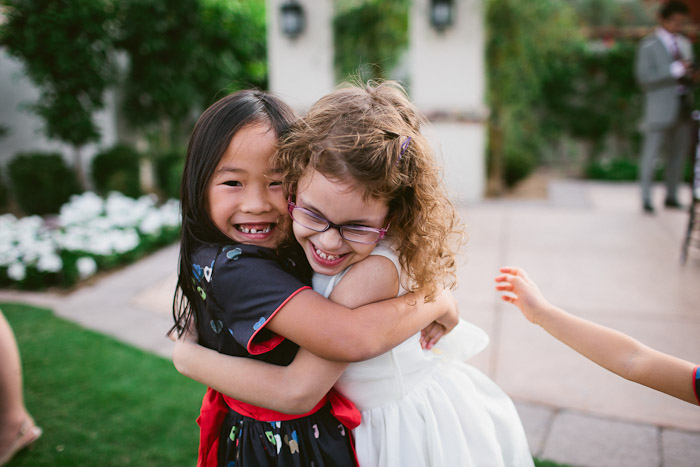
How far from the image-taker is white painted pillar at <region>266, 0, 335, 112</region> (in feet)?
24.5

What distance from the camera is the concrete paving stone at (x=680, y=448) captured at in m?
1.79

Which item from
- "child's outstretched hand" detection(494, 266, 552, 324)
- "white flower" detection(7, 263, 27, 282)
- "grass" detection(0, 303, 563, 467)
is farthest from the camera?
"white flower" detection(7, 263, 27, 282)

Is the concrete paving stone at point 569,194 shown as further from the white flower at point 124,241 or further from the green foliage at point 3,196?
the green foliage at point 3,196

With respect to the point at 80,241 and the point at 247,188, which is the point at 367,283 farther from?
the point at 80,241

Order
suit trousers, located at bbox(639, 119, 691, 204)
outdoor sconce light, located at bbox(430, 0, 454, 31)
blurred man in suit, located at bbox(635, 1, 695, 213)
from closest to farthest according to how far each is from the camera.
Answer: blurred man in suit, located at bbox(635, 1, 695, 213) → suit trousers, located at bbox(639, 119, 691, 204) → outdoor sconce light, located at bbox(430, 0, 454, 31)

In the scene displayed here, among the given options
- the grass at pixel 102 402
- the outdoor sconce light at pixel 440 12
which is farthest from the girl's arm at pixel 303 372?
the outdoor sconce light at pixel 440 12

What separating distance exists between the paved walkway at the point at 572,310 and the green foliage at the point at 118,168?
8.86ft

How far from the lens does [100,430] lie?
7.29 feet

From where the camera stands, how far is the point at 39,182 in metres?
7.14

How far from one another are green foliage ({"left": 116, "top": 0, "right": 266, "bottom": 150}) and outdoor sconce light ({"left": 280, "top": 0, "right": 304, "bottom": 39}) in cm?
92

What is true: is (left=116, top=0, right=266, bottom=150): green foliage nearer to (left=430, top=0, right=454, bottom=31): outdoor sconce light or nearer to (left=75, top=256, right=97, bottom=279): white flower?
(left=430, top=0, right=454, bottom=31): outdoor sconce light

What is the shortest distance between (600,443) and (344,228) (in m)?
Answer: 1.54

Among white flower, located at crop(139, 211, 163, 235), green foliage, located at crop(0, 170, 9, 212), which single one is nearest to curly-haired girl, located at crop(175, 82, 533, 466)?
white flower, located at crop(139, 211, 163, 235)

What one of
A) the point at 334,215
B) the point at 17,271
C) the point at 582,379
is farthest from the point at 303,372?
the point at 17,271
